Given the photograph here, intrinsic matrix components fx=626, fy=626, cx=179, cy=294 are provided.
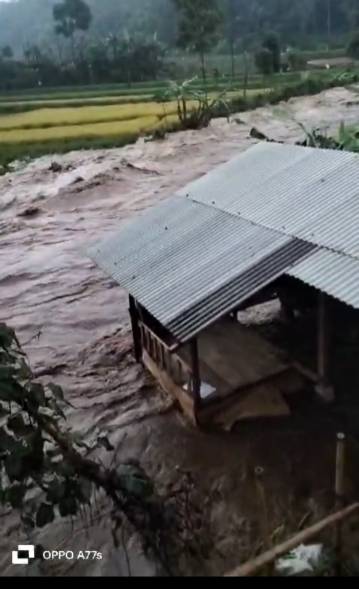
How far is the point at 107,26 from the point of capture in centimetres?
6056

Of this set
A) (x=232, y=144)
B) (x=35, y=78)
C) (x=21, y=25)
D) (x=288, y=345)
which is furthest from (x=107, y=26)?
(x=288, y=345)

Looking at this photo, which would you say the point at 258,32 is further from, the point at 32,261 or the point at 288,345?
the point at 288,345

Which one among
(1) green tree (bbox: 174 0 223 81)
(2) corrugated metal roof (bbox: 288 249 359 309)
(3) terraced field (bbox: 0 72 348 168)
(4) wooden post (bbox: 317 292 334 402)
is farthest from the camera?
(1) green tree (bbox: 174 0 223 81)

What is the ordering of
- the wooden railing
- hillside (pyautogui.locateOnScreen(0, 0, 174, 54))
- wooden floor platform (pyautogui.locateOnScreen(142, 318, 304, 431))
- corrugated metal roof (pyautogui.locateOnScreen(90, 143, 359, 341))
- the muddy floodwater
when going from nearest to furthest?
1. the muddy floodwater
2. corrugated metal roof (pyautogui.locateOnScreen(90, 143, 359, 341))
3. wooden floor platform (pyautogui.locateOnScreen(142, 318, 304, 431))
4. the wooden railing
5. hillside (pyautogui.locateOnScreen(0, 0, 174, 54))

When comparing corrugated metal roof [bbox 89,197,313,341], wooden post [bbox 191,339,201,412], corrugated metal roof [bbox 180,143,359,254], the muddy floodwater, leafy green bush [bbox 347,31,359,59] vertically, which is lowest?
the muddy floodwater

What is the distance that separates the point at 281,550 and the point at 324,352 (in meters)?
2.77

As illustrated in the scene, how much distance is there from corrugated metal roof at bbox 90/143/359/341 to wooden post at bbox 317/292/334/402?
2.14 ft

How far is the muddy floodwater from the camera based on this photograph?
5.03 metres

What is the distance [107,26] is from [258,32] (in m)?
19.7

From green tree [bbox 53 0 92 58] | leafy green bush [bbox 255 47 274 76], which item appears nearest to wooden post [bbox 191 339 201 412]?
leafy green bush [bbox 255 47 274 76]

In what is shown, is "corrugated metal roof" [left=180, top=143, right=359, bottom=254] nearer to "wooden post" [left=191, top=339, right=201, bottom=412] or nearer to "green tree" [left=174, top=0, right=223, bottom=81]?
"wooden post" [left=191, top=339, right=201, bottom=412]

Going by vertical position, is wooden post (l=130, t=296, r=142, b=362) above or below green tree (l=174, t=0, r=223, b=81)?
below

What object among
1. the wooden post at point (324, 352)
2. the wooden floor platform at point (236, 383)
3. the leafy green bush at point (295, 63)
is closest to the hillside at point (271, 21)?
the leafy green bush at point (295, 63)

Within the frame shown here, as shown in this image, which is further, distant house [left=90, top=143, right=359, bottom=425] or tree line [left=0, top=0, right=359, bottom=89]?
tree line [left=0, top=0, right=359, bottom=89]
